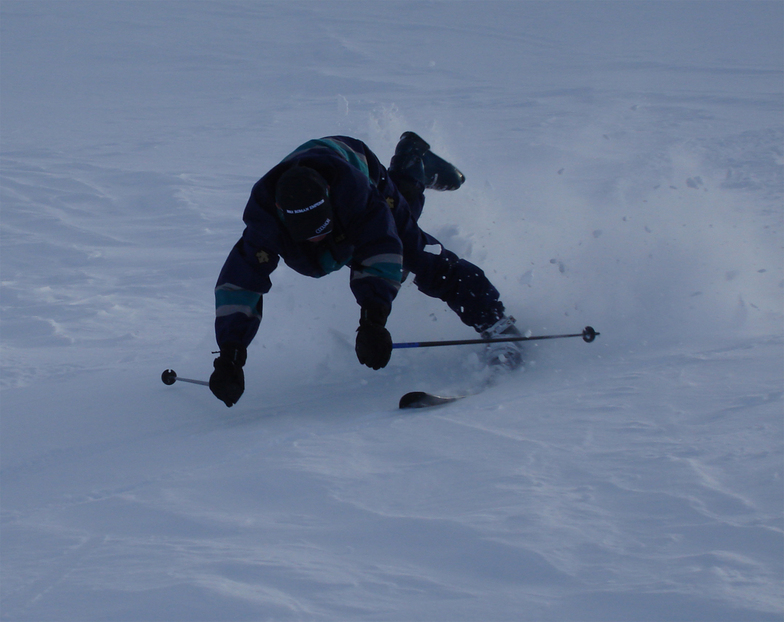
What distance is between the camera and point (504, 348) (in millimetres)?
4359

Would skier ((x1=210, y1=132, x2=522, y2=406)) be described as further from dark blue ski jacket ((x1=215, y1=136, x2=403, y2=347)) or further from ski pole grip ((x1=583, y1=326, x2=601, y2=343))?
ski pole grip ((x1=583, y1=326, x2=601, y2=343))

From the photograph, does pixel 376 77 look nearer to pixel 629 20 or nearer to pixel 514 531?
pixel 629 20

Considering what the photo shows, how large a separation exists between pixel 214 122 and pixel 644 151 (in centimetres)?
771

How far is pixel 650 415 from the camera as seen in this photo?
3.08 m

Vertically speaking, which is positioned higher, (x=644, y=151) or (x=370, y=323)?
(x=644, y=151)

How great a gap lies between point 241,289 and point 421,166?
1646mm

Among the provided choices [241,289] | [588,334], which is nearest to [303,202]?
[241,289]

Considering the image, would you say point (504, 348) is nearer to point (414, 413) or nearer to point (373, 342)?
point (414, 413)

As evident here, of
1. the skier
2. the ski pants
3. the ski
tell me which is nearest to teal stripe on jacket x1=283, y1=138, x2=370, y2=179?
the skier

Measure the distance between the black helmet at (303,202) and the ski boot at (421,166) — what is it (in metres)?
1.52

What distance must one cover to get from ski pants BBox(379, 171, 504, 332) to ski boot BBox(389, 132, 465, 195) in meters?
0.34

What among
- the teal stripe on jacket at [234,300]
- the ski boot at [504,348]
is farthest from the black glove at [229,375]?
the ski boot at [504,348]

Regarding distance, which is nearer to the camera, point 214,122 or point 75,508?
point 75,508

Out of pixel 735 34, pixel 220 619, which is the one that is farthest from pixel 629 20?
pixel 220 619
